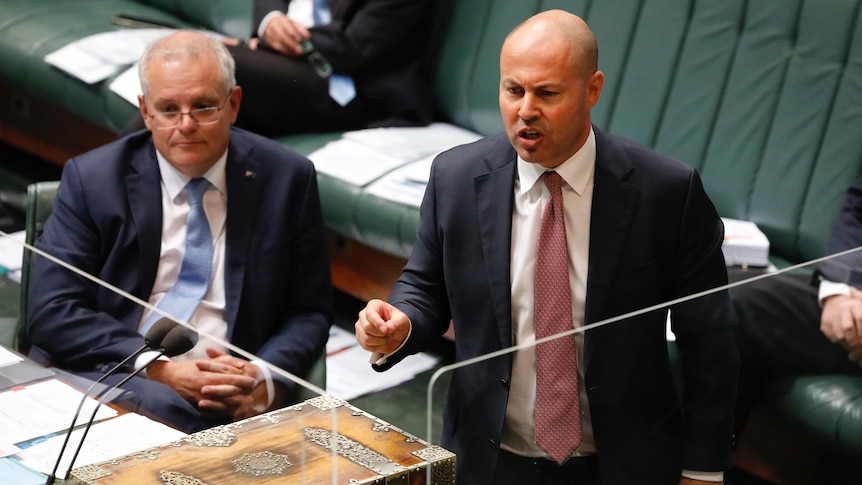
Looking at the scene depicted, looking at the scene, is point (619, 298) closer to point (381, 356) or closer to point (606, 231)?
point (606, 231)

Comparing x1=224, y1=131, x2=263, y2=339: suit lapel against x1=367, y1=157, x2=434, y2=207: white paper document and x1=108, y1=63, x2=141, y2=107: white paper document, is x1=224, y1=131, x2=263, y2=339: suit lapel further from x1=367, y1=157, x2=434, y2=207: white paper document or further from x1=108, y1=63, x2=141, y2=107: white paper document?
x1=108, y1=63, x2=141, y2=107: white paper document

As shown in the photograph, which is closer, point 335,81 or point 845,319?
point 845,319

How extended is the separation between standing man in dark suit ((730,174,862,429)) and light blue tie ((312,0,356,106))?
7.36 feet

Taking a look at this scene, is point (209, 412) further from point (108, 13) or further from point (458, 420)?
point (108, 13)

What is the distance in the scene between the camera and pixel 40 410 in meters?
2.01

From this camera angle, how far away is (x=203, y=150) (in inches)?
105

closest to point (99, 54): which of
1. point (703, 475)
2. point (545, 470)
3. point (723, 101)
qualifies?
point (723, 101)

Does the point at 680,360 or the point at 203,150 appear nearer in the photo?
the point at 680,360

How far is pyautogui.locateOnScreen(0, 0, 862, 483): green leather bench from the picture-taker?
3.41 m

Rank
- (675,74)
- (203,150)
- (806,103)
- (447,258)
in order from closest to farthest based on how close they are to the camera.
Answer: (447,258) < (203,150) < (806,103) < (675,74)

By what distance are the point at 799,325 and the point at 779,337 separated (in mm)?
37

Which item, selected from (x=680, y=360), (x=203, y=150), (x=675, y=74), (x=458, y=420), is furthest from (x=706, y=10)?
(x=458, y=420)

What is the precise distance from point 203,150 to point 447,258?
729 mm

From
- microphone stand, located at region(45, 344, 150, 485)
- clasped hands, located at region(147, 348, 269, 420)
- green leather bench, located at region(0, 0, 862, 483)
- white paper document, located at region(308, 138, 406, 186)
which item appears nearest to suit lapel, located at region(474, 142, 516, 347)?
clasped hands, located at region(147, 348, 269, 420)
